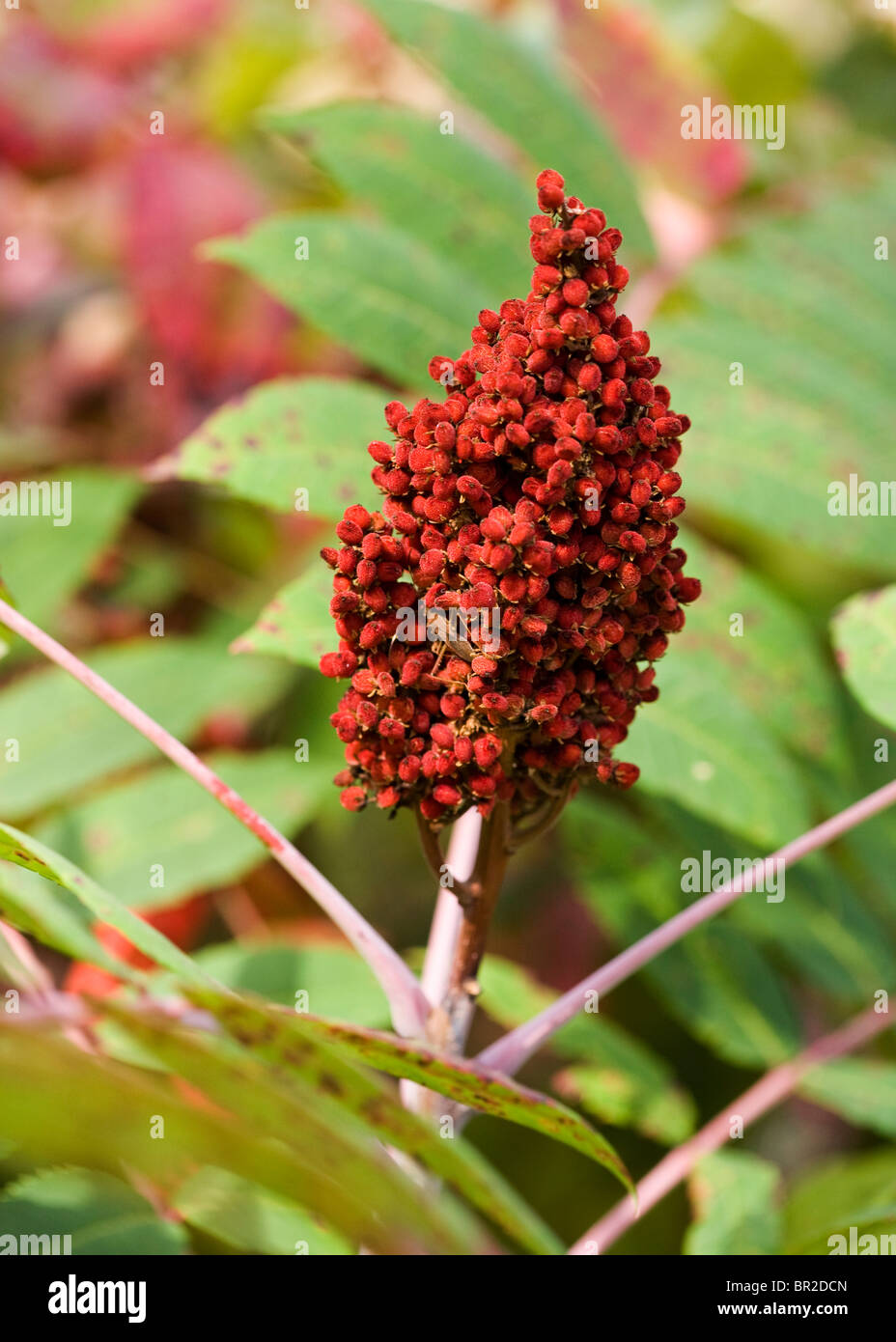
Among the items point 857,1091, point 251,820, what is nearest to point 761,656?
point 857,1091

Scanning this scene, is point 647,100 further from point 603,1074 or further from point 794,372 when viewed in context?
point 603,1074
